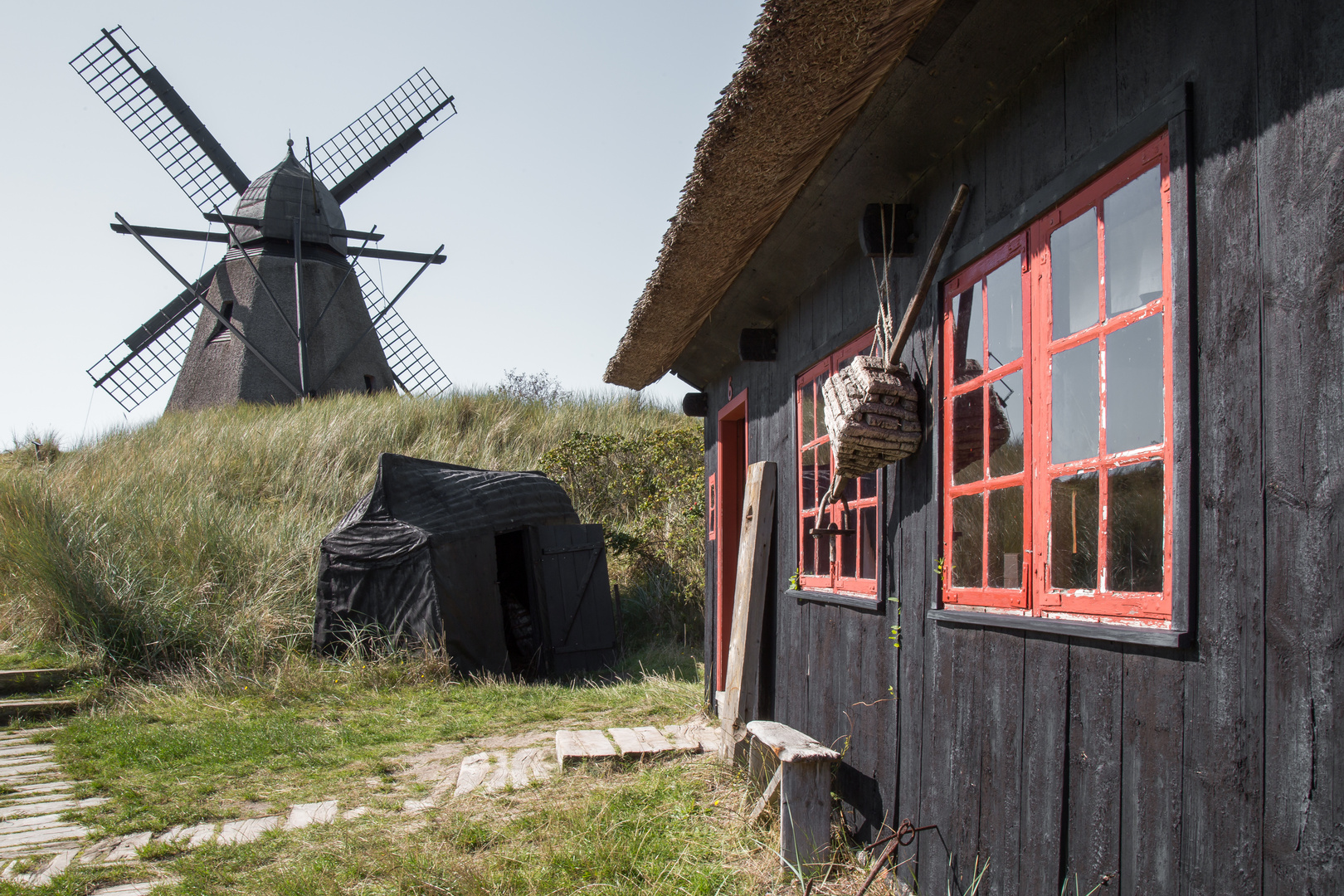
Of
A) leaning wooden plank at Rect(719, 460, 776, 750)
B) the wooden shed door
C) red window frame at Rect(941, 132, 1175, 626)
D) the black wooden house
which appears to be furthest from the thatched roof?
the wooden shed door

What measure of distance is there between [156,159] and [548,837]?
64.4 feet

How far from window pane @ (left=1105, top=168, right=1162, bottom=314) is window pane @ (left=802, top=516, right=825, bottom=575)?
2.22 metres

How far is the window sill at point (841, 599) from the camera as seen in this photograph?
3.13 metres

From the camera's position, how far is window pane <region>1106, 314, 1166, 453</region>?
1.72 meters

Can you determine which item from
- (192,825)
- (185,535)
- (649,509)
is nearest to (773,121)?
(192,825)

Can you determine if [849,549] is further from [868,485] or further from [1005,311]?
[1005,311]

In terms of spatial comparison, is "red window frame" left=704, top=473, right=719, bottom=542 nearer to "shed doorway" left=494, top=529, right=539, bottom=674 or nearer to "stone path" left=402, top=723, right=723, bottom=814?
"stone path" left=402, top=723, right=723, bottom=814

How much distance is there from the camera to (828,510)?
148 inches

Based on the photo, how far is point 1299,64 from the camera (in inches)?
54.4

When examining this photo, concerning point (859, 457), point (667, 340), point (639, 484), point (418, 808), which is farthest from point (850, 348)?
point (639, 484)

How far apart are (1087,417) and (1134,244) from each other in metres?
0.38

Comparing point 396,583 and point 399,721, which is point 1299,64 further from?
point 396,583

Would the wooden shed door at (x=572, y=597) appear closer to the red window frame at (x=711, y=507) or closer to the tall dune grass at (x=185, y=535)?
the tall dune grass at (x=185, y=535)

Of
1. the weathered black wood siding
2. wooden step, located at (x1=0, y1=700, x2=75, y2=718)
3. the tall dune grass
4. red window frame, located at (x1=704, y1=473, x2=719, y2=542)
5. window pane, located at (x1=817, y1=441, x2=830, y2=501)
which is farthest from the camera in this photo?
the tall dune grass
